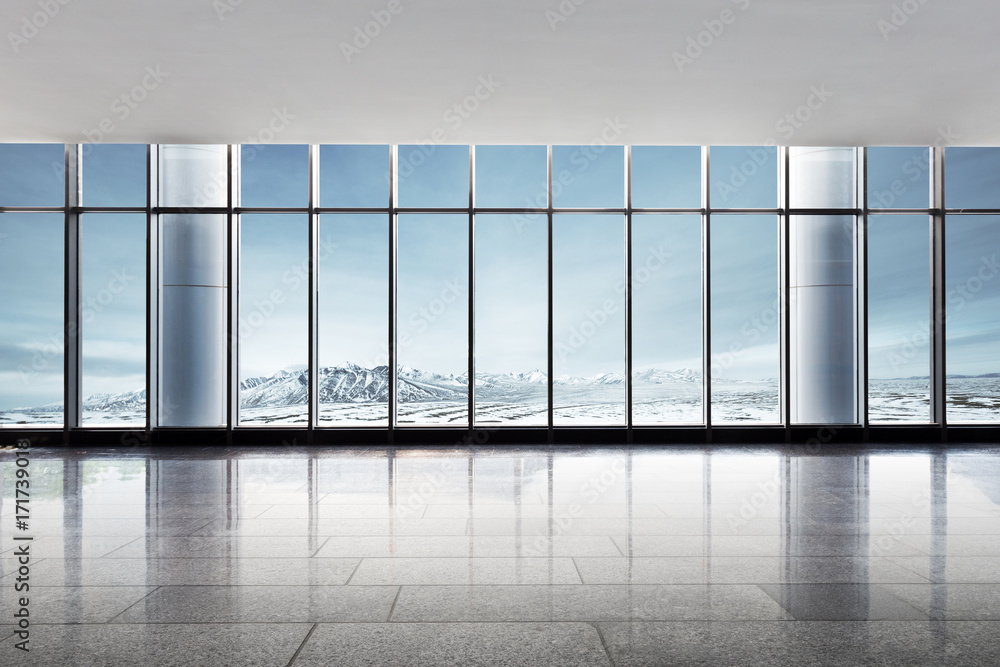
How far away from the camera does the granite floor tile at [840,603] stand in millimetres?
4125

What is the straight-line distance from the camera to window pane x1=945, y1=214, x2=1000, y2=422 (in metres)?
12.9

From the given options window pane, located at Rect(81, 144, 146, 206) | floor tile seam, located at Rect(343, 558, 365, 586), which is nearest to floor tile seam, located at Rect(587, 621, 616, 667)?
floor tile seam, located at Rect(343, 558, 365, 586)

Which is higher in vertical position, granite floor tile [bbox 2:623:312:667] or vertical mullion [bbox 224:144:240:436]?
vertical mullion [bbox 224:144:240:436]

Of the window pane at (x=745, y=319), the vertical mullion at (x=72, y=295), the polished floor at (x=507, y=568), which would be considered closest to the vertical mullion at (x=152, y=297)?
the vertical mullion at (x=72, y=295)

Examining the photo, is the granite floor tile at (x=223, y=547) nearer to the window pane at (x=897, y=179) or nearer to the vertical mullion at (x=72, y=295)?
the vertical mullion at (x=72, y=295)

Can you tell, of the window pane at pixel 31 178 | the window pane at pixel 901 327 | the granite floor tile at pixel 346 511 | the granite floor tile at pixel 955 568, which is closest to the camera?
the granite floor tile at pixel 955 568

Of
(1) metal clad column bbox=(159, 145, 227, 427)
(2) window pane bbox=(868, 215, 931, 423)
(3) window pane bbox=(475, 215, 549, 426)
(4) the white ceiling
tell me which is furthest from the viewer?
(2) window pane bbox=(868, 215, 931, 423)

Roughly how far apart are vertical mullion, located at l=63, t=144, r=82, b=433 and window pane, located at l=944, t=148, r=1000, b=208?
650 inches

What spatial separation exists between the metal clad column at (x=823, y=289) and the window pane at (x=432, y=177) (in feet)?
20.9

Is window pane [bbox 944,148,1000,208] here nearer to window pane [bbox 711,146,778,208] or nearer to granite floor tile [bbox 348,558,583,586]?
window pane [bbox 711,146,778,208]

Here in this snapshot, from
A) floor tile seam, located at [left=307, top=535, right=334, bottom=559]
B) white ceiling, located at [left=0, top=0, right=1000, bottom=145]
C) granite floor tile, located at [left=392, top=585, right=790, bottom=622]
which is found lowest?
floor tile seam, located at [left=307, top=535, right=334, bottom=559]

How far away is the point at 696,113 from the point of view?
27.6 feet

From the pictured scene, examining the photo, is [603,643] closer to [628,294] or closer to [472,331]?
[472,331]

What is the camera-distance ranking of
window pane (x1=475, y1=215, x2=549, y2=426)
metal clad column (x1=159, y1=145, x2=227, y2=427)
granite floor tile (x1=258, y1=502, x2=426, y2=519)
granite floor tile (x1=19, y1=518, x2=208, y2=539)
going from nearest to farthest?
1. granite floor tile (x1=19, y1=518, x2=208, y2=539)
2. granite floor tile (x1=258, y1=502, x2=426, y2=519)
3. metal clad column (x1=159, y1=145, x2=227, y2=427)
4. window pane (x1=475, y1=215, x2=549, y2=426)
